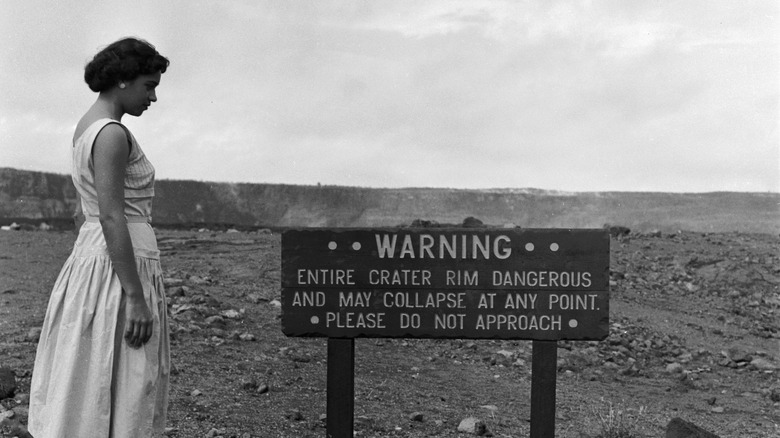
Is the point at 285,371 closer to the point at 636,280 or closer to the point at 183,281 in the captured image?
the point at 183,281

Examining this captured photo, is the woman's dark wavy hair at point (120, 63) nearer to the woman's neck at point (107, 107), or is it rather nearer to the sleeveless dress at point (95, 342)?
the woman's neck at point (107, 107)

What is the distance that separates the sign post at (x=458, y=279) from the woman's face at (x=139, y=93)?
129cm

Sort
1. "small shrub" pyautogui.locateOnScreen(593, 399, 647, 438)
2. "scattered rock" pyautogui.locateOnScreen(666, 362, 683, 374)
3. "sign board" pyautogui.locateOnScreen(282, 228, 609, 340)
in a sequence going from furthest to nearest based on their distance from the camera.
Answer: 1. "scattered rock" pyautogui.locateOnScreen(666, 362, 683, 374)
2. "small shrub" pyautogui.locateOnScreen(593, 399, 647, 438)
3. "sign board" pyautogui.locateOnScreen(282, 228, 609, 340)

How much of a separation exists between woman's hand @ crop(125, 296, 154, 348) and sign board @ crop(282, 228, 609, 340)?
4.36ft

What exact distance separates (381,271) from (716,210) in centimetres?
2539

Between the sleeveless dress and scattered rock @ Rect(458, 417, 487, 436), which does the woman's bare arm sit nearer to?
the sleeveless dress


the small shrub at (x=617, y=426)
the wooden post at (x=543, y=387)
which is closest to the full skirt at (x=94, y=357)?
the wooden post at (x=543, y=387)

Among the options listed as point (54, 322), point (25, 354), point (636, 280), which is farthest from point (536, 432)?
point (636, 280)

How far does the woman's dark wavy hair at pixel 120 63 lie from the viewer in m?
2.98

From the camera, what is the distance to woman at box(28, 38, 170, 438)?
9.35ft

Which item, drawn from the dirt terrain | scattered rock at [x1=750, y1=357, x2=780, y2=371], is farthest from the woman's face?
scattered rock at [x1=750, y1=357, x2=780, y2=371]

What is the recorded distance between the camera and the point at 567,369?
7.96m

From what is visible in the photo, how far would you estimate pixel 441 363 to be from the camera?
7.78m

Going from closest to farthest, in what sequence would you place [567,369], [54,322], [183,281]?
[54,322]
[567,369]
[183,281]
